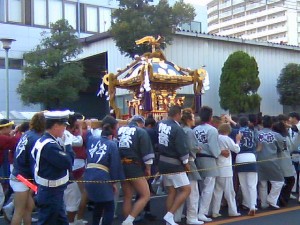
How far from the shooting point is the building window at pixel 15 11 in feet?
86.7

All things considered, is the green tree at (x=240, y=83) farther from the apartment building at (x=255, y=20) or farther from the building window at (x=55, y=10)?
the apartment building at (x=255, y=20)

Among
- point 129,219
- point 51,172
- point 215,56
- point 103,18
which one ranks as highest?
point 103,18

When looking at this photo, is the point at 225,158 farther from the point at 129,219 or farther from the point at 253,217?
the point at 129,219

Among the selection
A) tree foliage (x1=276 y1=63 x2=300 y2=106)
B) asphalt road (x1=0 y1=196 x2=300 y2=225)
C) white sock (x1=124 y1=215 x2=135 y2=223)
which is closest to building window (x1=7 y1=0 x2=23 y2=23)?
tree foliage (x1=276 y1=63 x2=300 y2=106)

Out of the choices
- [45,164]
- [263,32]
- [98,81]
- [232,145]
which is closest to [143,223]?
[232,145]

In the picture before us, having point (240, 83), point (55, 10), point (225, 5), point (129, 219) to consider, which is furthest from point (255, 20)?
point (129, 219)

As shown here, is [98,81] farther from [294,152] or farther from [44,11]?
[294,152]

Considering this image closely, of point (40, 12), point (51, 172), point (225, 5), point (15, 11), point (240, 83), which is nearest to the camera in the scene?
point (51, 172)

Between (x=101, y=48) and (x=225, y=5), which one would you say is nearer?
(x=101, y=48)

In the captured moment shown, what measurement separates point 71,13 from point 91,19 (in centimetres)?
150

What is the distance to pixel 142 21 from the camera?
17922 mm

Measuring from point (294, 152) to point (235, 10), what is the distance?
102459mm

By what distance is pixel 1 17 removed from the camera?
26.2 m

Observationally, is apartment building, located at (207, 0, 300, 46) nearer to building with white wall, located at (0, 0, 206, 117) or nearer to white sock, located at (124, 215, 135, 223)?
building with white wall, located at (0, 0, 206, 117)
